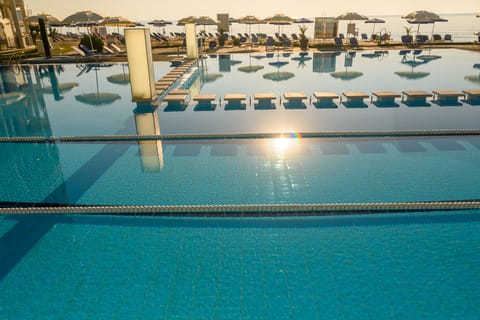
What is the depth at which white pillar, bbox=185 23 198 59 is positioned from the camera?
1964 cm

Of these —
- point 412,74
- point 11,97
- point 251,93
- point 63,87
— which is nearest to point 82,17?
point 63,87

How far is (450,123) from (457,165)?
278 centimetres

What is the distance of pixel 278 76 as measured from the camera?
606 inches

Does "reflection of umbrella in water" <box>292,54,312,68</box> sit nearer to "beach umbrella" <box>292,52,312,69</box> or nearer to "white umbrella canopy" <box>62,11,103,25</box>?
"beach umbrella" <box>292,52,312,69</box>

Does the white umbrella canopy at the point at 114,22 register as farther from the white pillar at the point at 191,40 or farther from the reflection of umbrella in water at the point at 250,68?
the reflection of umbrella in water at the point at 250,68

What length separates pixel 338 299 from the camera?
366 cm

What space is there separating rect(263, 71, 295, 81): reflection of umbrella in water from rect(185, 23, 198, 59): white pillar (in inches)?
244

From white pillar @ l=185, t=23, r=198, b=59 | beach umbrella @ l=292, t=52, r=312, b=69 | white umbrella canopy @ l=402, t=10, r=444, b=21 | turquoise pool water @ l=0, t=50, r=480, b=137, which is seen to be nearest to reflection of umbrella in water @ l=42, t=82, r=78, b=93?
turquoise pool water @ l=0, t=50, r=480, b=137

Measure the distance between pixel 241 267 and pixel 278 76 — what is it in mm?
12458

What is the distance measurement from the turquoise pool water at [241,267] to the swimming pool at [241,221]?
17 mm

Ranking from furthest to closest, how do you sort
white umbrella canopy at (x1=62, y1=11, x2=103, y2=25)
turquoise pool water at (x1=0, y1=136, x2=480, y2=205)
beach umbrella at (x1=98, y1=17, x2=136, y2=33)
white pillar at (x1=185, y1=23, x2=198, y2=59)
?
beach umbrella at (x1=98, y1=17, x2=136, y2=33), white umbrella canopy at (x1=62, y1=11, x2=103, y2=25), white pillar at (x1=185, y1=23, x2=198, y2=59), turquoise pool water at (x1=0, y1=136, x2=480, y2=205)

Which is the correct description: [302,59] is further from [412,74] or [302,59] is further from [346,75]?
[412,74]

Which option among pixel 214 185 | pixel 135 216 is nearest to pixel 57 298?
pixel 135 216

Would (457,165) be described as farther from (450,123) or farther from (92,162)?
(92,162)
